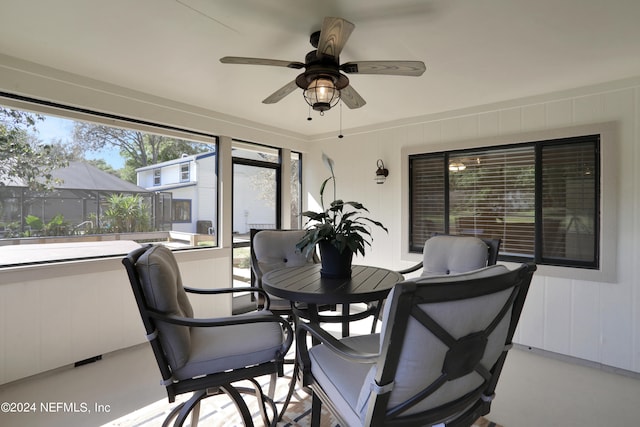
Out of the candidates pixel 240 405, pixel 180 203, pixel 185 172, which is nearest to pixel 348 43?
pixel 240 405

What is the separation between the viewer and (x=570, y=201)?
302 cm

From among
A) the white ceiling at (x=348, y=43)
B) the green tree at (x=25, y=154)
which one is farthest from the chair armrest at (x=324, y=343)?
the green tree at (x=25, y=154)

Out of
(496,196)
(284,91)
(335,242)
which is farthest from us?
(496,196)

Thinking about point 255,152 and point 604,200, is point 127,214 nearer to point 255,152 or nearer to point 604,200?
point 255,152

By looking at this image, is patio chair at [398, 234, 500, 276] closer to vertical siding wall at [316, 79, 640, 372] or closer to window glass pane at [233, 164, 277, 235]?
vertical siding wall at [316, 79, 640, 372]

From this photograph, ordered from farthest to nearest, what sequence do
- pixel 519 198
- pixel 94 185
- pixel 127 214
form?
pixel 519 198 → pixel 127 214 → pixel 94 185

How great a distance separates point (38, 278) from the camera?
8.33 feet

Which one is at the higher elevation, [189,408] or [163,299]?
[163,299]

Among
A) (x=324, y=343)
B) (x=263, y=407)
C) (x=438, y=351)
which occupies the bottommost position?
(x=263, y=407)

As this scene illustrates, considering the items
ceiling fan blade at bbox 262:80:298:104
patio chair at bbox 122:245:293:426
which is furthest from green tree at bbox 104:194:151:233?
ceiling fan blade at bbox 262:80:298:104

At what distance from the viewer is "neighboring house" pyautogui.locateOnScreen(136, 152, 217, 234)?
3.38 metres

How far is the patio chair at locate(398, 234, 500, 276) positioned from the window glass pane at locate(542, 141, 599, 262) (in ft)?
3.50

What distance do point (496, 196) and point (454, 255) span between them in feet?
4.26

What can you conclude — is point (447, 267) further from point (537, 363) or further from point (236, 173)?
point (236, 173)
